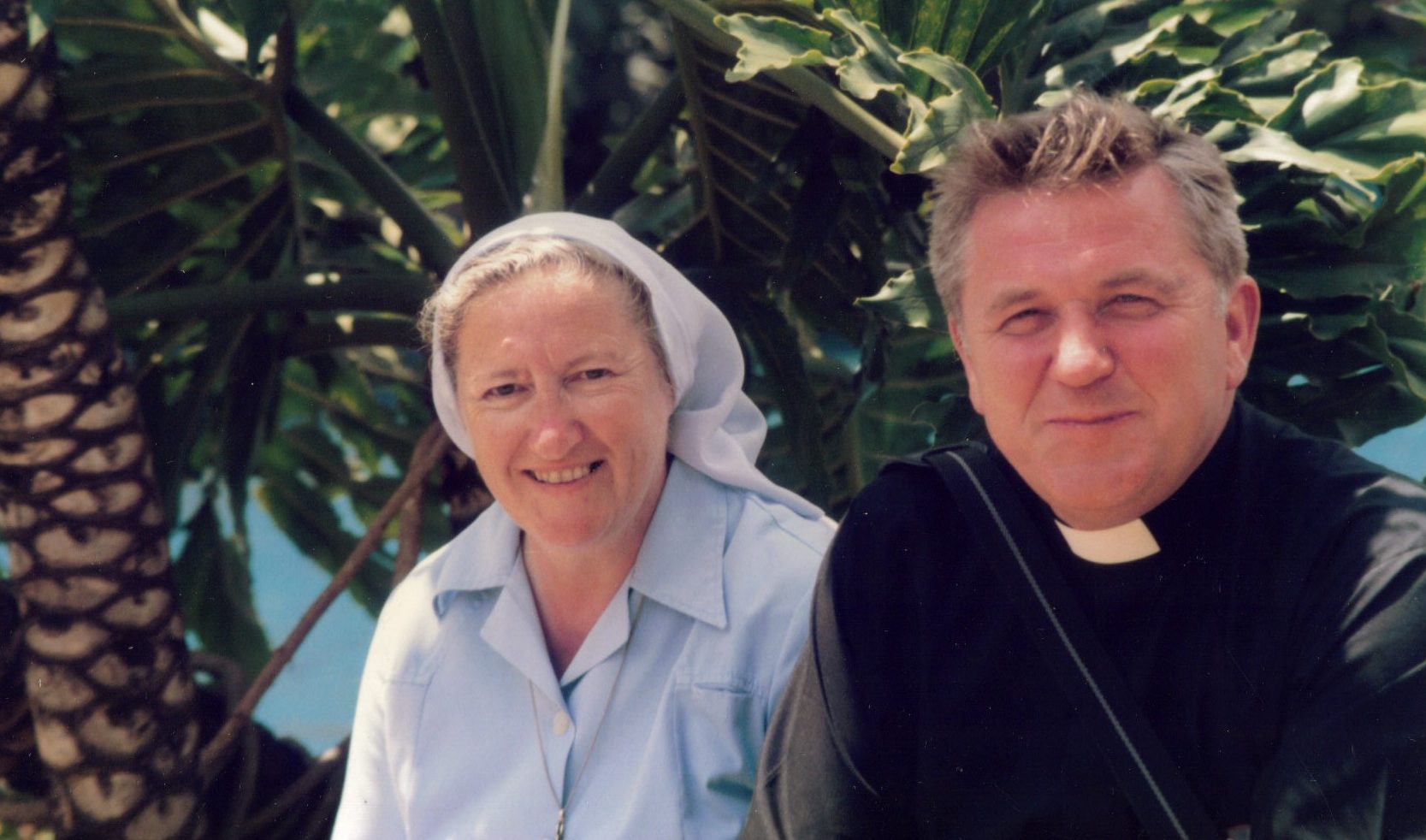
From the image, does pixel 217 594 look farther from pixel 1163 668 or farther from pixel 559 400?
pixel 1163 668

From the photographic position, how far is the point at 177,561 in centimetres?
379

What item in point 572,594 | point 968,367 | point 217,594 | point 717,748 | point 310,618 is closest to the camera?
point 968,367

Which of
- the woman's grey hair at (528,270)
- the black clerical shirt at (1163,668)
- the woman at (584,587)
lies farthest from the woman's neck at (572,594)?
the black clerical shirt at (1163,668)

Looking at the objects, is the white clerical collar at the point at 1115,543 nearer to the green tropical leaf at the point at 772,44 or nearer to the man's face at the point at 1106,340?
the man's face at the point at 1106,340

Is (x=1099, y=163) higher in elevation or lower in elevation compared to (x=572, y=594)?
higher

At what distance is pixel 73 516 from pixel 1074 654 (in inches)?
A: 81.8

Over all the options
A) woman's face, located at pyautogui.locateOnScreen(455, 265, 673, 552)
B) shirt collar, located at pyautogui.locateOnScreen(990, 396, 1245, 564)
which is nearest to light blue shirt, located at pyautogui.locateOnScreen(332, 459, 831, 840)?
woman's face, located at pyautogui.locateOnScreen(455, 265, 673, 552)

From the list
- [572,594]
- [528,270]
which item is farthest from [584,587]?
[528,270]

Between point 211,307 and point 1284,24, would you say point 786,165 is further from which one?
point 211,307

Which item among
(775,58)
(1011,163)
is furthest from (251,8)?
(1011,163)

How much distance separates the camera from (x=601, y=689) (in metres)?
2.30

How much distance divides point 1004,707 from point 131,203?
2540 millimetres

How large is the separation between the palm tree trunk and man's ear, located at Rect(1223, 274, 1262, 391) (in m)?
2.18

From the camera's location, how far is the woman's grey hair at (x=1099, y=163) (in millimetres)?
1746
